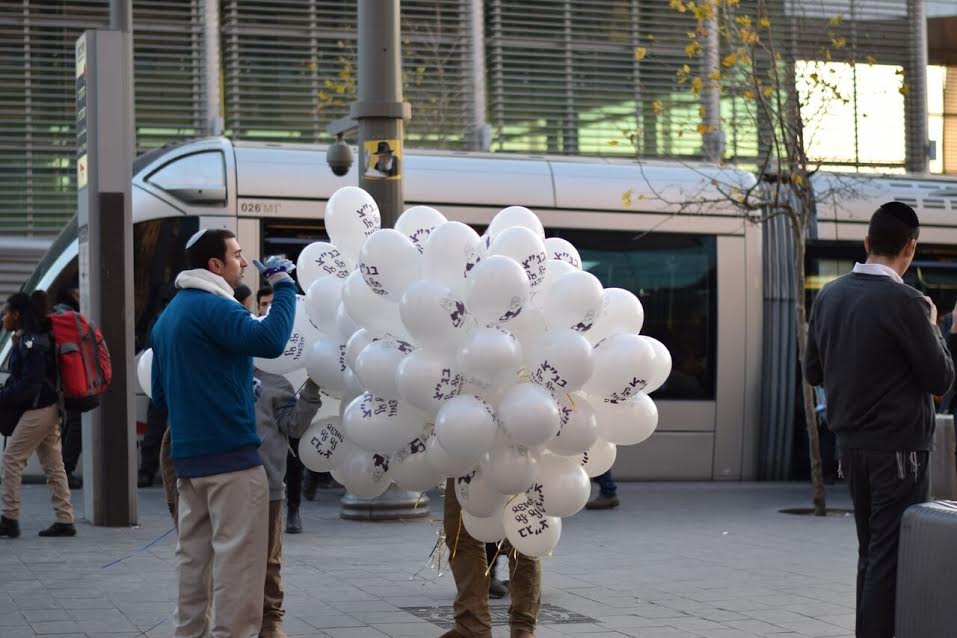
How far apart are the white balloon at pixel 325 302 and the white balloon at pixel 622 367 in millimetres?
1146

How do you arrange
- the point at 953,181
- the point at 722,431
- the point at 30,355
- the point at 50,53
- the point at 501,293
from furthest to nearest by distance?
the point at 50,53 < the point at 953,181 < the point at 722,431 < the point at 30,355 < the point at 501,293

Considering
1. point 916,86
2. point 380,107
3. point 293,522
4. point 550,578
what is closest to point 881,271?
point 550,578

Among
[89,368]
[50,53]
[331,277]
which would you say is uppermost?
[50,53]

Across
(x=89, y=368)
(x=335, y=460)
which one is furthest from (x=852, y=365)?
(x=89, y=368)

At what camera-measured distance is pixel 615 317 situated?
20.1 feet

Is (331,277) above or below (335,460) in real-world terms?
above

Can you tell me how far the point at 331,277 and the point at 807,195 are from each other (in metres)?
7.15

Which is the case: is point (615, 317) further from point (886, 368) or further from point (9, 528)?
point (9, 528)

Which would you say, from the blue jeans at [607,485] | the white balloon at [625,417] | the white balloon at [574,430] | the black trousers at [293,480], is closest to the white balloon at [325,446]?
the white balloon at [574,430]

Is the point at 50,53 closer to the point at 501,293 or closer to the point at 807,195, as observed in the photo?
the point at 807,195

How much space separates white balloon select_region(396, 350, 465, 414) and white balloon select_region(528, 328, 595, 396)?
1.02ft

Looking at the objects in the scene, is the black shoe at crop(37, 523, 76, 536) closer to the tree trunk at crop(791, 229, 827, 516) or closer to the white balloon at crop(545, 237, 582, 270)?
the white balloon at crop(545, 237, 582, 270)

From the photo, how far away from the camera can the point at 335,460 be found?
629 centimetres

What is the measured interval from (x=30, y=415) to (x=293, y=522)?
200cm
